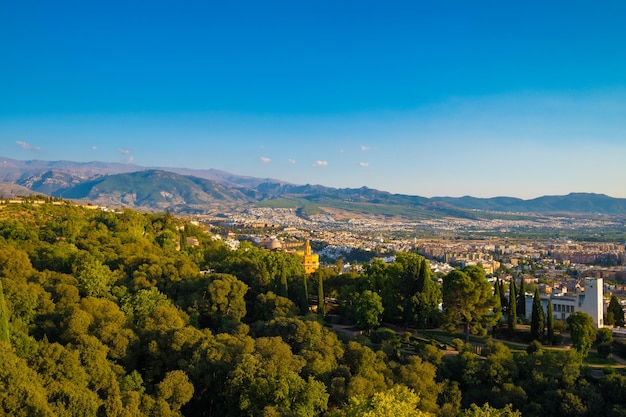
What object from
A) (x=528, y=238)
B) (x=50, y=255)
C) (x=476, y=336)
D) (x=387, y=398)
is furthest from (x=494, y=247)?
(x=387, y=398)

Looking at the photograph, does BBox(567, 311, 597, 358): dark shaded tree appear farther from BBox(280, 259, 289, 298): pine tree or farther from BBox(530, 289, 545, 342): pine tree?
BBox(280, 259, 289, 298): pine tree

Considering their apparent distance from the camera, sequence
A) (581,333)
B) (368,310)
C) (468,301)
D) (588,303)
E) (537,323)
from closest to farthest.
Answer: (581,333) → (537,323) → (468,301) → (368,310) → (588,303)

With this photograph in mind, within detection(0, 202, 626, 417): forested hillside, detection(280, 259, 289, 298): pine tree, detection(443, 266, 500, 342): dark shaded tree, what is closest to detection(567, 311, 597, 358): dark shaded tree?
detection(0, 202, 626, 417): forested hillside

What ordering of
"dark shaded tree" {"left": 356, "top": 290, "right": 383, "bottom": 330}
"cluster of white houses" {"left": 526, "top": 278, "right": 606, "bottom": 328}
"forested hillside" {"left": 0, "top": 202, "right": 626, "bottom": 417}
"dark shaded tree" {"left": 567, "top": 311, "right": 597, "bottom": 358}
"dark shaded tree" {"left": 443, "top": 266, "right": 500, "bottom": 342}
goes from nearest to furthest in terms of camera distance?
"forested hillside" {"left": 0, "top": 202, "right": 626, "bottom": 417}, "dark shaded tree" {"left": 567, "top": 311, "right": 597, "bottom": 358}, "dark shaded tree" {"left": 443, "top": 266, "right": 500, "bottom": 342}, "dark shaded tree" {"left": 356, "top": 290, "right": 383, "bottom": 330}, "cluster of white houses" {"left": 526, "top": 278, "right": 606, "bottom": 328}

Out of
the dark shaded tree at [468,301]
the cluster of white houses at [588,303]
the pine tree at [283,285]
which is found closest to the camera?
the dark shaded tree at [468,301]

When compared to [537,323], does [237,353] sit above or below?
below

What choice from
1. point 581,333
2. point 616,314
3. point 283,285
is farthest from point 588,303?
point 283,285

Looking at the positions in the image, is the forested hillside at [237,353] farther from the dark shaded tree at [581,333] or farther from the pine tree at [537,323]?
the pine tree at [537,323]

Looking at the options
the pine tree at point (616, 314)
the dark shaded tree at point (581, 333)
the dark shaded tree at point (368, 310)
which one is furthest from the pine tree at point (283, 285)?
the pine tree at point (616, 314)

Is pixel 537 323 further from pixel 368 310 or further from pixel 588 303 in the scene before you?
pixel 368 310
